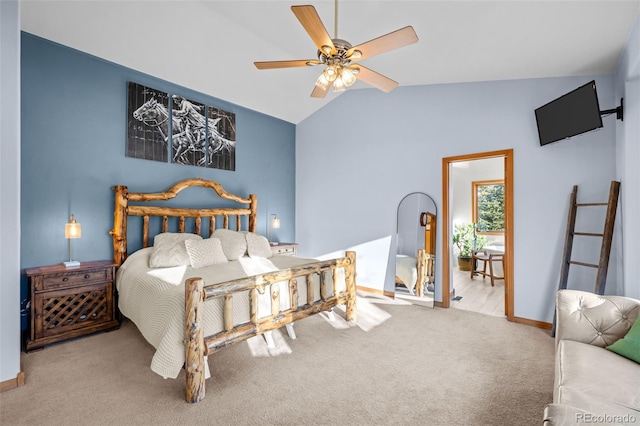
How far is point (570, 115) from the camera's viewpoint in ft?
9.87

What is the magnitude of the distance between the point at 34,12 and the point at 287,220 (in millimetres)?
4027

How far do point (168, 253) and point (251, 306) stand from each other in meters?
1.37

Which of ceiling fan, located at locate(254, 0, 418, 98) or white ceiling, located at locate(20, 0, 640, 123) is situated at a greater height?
white ceiling, located at locate(20, 0, 640, 123)

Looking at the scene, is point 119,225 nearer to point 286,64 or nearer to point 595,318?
point 286,64

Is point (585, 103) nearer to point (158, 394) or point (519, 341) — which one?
point (519, 341)

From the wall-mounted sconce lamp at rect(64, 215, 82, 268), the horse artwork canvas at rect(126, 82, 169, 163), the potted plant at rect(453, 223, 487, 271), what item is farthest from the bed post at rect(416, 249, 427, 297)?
the wall-mounted sconce lamp at rect(64, 215, 82, 268)

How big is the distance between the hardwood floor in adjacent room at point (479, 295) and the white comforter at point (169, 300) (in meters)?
2.35

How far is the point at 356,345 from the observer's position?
297 cm

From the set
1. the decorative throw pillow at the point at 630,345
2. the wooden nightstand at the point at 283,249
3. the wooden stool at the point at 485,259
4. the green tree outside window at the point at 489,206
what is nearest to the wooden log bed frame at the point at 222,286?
the wooden nightstand at the point at 283,249

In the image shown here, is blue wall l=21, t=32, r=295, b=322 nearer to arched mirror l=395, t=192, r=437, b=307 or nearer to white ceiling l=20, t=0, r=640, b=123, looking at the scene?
white ceiling l=20, t=0, r=640, b=123

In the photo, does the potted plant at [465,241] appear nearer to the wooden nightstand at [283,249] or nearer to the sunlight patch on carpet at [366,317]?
the sunlight patch on carpet at [366,317]

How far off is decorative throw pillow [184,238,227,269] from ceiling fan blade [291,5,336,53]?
2.45 metres

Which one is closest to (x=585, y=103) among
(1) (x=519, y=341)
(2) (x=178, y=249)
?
(1) (x=519, y=341)

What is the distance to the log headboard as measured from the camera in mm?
3510
